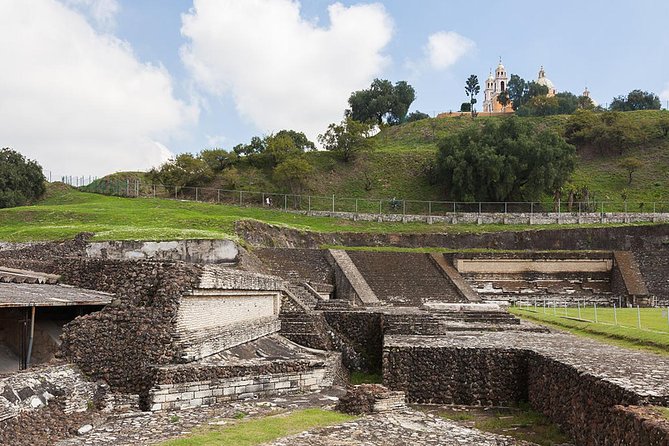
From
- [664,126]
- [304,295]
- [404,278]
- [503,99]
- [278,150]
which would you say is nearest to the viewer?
[304,295]

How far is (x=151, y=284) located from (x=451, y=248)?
97.6 ft

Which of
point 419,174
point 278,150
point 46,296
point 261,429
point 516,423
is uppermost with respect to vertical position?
point 278,150

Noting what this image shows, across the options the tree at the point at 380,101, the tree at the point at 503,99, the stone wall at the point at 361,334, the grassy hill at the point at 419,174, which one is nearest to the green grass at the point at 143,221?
the grassy hill at the point at 419,174

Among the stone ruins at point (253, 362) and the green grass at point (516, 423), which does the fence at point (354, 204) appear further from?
the green grass at point (516, 423)

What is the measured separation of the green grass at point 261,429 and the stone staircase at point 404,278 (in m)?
16.7

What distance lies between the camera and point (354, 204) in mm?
52094

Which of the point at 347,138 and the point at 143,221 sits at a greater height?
the point at 347,138

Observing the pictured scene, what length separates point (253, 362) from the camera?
12859 millimetres

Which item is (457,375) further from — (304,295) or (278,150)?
(278,150)

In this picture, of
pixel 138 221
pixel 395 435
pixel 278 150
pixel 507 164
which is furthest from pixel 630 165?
pixel 395 435

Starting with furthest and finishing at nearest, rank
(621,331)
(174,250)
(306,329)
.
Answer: (174,250) < (306,329) < (621,331)

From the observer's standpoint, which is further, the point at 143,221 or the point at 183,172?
the point at 183,172

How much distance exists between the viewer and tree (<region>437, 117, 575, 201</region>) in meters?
48.6

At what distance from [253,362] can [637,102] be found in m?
92.5
